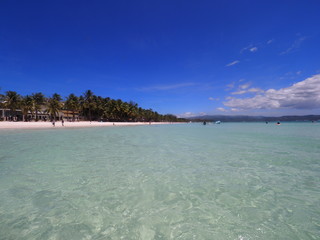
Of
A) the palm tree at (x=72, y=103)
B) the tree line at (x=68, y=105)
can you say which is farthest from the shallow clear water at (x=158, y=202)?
the palm tree at (x=72, y=103)

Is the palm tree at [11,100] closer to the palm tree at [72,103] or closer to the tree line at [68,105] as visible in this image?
the tree line at [68,105]

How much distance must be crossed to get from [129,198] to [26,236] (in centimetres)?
208

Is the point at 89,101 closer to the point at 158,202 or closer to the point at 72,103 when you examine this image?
the point at 72,103

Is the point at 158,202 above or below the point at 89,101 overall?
below

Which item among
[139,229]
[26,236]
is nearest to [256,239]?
[139,229]

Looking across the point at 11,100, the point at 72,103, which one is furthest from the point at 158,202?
the point at 72,103

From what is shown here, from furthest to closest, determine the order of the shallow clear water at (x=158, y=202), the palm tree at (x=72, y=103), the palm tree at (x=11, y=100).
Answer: the palm tree at (x=72, y=103), the palm tree at (x=11, y=100), the shallow clear water at (x=158, y=202)

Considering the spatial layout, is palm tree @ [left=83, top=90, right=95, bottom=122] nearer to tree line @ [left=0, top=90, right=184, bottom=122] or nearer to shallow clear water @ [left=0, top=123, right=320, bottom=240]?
tree line @ [left=0, top=90, right=184, bottom=122]

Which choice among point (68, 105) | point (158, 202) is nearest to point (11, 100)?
point (68, 105)

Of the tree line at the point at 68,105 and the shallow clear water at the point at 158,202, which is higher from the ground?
the tree line at the point at 68,105

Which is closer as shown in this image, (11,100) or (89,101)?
(11,100)

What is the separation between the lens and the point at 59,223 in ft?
10.6

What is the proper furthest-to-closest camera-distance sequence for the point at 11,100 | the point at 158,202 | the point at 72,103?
the point at 72,103, the point at 11,100, the point at 158,202

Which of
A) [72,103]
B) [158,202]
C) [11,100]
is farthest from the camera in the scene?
[72,103]
